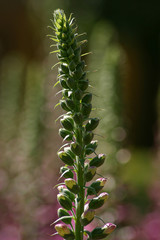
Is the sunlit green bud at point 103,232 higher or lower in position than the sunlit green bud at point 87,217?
lower

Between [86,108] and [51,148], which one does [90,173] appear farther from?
[51,148]

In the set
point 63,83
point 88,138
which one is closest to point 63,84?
point 63,83

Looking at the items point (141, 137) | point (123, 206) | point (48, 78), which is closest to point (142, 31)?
point (141, 137)

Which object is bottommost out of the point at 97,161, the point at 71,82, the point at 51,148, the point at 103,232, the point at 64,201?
the point at 103,232

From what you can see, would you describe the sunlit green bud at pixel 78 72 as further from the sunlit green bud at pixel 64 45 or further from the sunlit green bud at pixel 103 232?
the sunlit green bud at pixel 103 232

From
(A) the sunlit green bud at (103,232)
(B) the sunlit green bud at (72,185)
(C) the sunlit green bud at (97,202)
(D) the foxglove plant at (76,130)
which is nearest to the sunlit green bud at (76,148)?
(D) the foxglove plant at (76,130)

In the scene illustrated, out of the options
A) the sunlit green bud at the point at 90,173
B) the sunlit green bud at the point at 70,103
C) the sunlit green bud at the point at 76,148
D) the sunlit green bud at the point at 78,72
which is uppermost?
the sunlit green bud at the point at 78,72

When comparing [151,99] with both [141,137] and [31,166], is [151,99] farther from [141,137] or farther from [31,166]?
[31,166]
